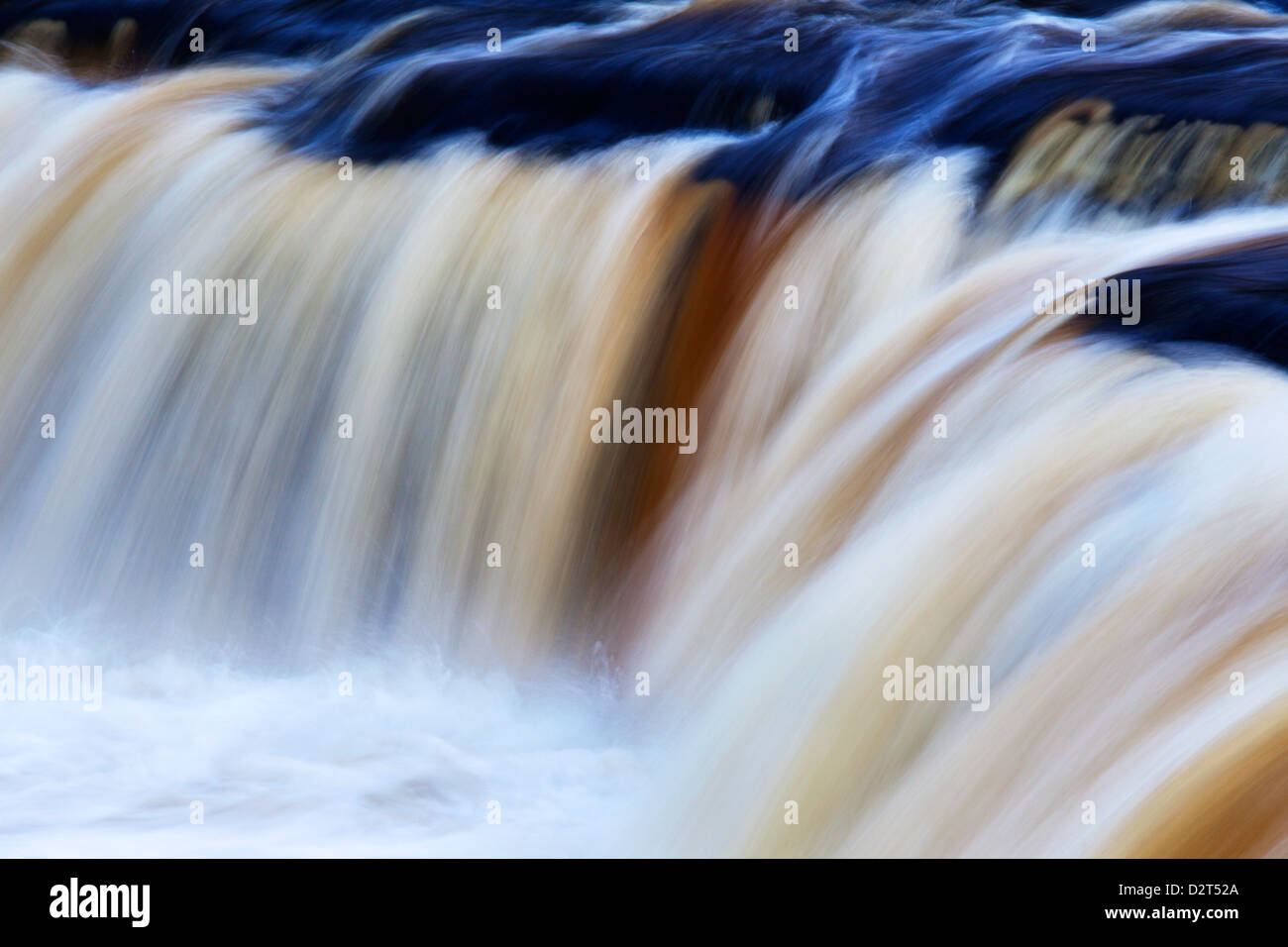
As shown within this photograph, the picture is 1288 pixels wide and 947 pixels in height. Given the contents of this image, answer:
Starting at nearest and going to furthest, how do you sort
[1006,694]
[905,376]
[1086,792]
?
[1086,792], [1006,694], [905,376]

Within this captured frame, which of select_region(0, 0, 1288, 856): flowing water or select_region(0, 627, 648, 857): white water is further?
select_region(0, 627, 648, 857): white water

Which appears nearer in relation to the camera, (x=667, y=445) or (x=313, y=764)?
(x=313, y=764)

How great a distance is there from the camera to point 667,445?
4.20 m

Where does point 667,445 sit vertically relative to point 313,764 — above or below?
above

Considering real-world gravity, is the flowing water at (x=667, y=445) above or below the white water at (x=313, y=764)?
above

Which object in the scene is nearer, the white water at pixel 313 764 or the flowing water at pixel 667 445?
the flowing water at pixel 667 445

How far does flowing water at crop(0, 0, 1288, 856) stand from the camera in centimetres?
307

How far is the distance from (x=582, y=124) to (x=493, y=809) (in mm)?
2358

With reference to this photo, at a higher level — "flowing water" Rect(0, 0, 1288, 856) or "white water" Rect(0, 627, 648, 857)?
"flowing water" Rect(0, 0, 1288, 856)

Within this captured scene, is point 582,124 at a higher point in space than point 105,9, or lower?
lower

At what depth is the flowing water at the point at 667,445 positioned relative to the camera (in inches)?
121

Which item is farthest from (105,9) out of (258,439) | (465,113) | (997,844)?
(997,844)

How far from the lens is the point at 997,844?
2836 millimetres

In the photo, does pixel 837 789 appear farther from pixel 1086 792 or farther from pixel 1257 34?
pixel 1257 34
